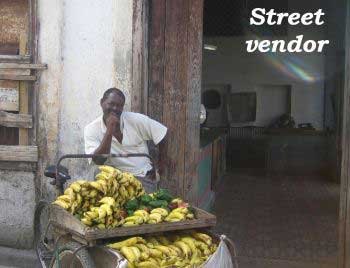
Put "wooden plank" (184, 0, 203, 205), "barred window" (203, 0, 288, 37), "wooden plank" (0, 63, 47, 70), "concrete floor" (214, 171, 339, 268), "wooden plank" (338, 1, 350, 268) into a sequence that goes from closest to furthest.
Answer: "wooden plank" (338, 1, 350, 268) → "wooden plank" (184, 0, 203, 205) → "wooden plank" (0, 63, 47, 70) → "concrete floor" (214, 171, 339, 268) → "barred window" (203, 0, 288, 37)

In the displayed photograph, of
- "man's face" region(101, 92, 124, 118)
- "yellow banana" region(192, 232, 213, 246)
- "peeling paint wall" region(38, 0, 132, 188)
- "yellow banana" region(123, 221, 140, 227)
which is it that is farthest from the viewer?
"peeling paint wall" region(38, 0, 132, 188)

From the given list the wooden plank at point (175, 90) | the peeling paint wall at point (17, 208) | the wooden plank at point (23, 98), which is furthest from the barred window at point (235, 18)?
the peeling paint wall at point (17, 208)

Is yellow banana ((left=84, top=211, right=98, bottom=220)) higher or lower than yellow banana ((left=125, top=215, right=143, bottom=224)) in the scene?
higher

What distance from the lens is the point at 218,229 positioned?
751 centimetres

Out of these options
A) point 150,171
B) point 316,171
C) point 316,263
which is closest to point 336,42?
point 316,171

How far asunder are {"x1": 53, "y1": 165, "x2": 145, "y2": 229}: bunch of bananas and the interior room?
3.78 metres

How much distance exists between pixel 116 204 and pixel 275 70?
41.3 ft

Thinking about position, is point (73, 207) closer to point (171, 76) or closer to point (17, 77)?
point (171, 76)

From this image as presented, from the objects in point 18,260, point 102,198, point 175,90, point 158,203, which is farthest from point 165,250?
point 18,260

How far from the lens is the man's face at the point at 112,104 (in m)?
5.07

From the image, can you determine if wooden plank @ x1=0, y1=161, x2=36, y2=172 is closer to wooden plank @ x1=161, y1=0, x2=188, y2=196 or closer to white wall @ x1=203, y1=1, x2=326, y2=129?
wooden plank @ x1=161, y1=0, x2=188, y2=196

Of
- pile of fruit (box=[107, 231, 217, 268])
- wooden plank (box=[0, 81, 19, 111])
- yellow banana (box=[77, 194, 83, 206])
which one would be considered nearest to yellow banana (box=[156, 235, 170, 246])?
pile of fruit (box=[107, 231, 217, 268])

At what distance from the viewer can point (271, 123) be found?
1578 cm

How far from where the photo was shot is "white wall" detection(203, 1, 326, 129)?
15227mm
